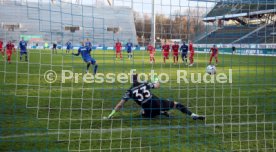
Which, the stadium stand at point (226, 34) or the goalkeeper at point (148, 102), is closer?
→ the stadium stand at point (226, 34)

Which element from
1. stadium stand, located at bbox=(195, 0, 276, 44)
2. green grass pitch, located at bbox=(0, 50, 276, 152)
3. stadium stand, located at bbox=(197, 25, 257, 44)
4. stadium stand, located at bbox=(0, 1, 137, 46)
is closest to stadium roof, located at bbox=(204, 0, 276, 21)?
stadium stand, located at bbox=(195, 0, 276, 44)

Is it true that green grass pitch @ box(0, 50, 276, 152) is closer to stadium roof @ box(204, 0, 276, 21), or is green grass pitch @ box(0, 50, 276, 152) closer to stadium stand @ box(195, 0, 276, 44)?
stadium stand @ box(195, 0, 276, 44)

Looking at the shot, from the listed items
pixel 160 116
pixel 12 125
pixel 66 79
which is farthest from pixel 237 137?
pixel 66 79

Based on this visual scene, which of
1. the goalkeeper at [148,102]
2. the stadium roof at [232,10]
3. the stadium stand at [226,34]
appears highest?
the stadium roof at [232,10]

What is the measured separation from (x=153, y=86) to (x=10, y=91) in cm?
526

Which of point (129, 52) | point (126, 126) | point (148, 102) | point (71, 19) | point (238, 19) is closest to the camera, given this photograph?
point (71, 19)

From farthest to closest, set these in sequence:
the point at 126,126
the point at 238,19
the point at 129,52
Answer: the point at 126,126 < the point at 129,52 < the point at 238,19

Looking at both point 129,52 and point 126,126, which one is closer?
point 129,52

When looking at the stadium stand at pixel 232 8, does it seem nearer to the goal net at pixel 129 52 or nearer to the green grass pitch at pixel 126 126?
the goal net at pixel 129 52

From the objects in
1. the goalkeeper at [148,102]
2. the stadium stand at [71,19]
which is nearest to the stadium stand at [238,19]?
the stadium stand at [71,19]

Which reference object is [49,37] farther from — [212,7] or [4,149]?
[212,7]

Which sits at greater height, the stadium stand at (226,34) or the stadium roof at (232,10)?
the stadium roof at (232,10)

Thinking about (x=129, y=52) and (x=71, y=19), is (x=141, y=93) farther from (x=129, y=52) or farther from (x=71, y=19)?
(x=71, y=19)

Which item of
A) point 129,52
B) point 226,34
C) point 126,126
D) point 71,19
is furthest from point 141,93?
point 71,19
